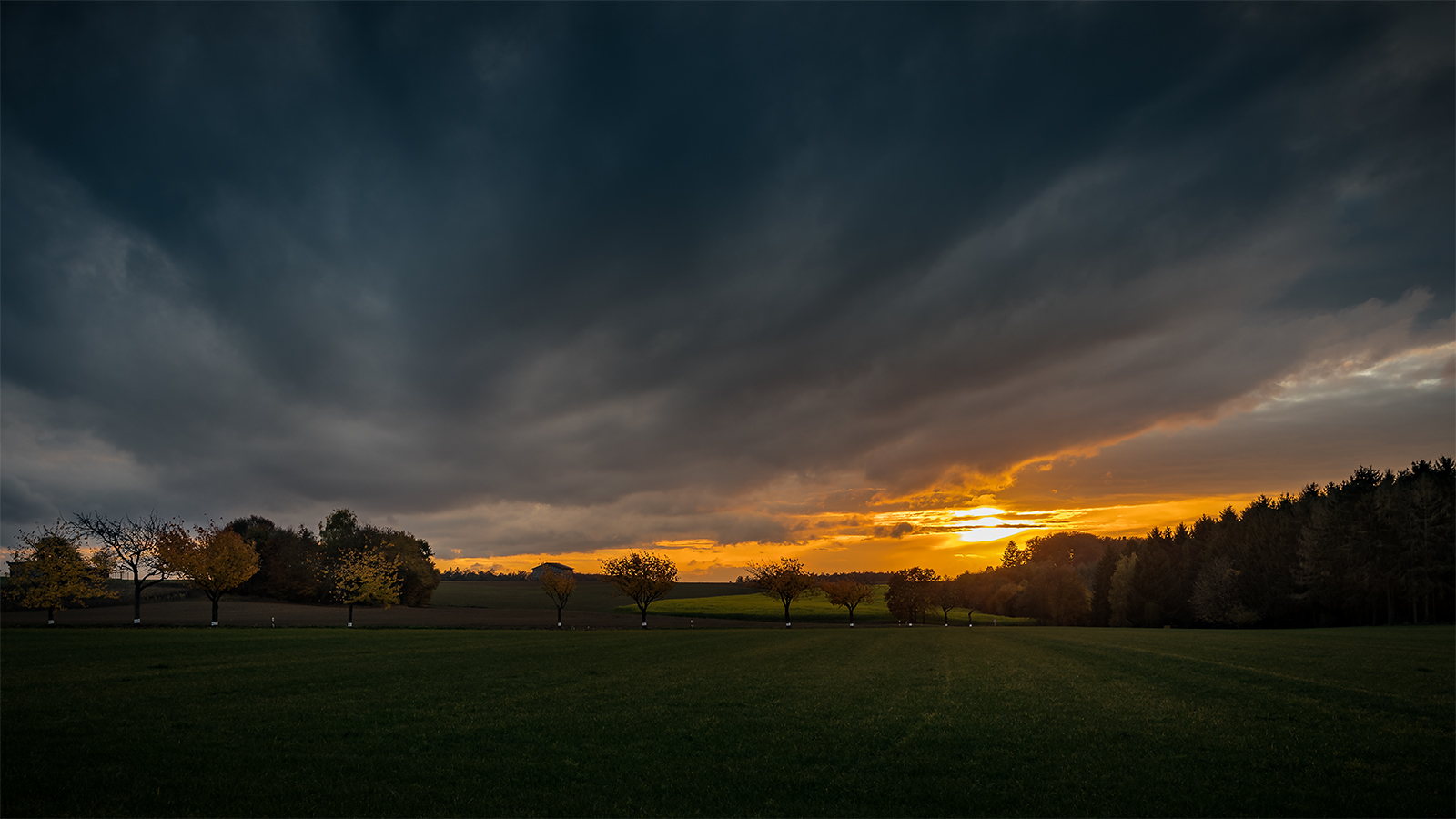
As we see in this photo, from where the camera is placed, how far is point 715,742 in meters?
17.6

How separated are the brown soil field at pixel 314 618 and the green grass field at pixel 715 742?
61256 millimetres

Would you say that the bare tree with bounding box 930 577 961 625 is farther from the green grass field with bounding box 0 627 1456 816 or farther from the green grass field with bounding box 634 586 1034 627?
the green grass field with bounding box 0 627 1456 816

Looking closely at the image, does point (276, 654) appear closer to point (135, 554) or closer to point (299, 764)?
point (299, 764)

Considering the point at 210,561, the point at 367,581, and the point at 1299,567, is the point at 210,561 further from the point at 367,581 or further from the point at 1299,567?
the point at 1299,567

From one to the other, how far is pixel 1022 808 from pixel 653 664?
95.1ft

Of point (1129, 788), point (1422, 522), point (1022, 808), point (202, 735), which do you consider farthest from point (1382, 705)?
point (1422, 522)

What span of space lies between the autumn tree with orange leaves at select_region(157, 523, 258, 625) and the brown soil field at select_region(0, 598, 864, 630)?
5.22 m

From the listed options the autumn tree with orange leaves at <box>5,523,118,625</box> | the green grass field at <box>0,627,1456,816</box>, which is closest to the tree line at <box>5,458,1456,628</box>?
the autumn tree with orange leaves at <box>5,523,118,625</box>

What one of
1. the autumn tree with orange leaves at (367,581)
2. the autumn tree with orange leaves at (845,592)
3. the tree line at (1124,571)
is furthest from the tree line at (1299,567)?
the autumn tree with orange leaves at (367,581)

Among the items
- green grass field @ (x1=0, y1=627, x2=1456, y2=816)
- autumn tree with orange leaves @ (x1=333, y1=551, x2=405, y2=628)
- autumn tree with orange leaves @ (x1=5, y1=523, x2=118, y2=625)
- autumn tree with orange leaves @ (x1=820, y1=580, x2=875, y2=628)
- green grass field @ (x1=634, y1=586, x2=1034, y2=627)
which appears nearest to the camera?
green grass field @ (x1=0, y1=627, x2=1456, y2=816)

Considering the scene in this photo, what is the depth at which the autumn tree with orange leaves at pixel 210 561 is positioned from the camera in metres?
80.4

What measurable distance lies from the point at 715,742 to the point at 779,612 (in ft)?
453

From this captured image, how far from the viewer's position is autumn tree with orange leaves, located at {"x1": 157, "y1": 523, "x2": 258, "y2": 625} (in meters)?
80.4

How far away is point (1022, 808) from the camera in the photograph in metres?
12.5
